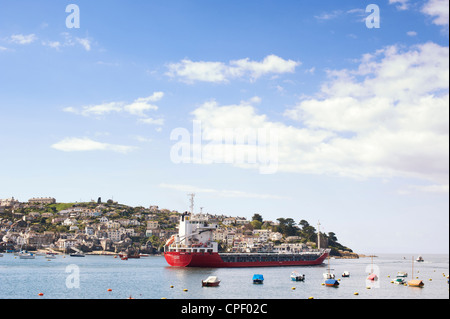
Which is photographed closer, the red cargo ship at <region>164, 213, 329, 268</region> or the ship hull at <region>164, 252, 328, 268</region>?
the ship hull at <region>164, 252, 328, 268</region>

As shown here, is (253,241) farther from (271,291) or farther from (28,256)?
(271,291)

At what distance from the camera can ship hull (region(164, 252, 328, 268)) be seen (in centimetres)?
7794

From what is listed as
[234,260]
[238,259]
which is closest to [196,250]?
[234,260]

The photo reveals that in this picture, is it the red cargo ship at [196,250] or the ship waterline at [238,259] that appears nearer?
the ship waterline at [238,259]

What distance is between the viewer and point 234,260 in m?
88.0

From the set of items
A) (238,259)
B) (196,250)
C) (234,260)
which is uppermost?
(196,250)

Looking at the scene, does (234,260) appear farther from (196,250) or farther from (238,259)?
(196,250)

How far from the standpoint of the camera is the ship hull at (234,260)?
7794 cm

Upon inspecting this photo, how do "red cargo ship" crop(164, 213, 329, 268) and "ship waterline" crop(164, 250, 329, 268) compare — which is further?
"red cargo ship" crop(164, 213, 329, 268)

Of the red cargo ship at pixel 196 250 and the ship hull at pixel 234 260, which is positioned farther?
the red cargo ship at pixel 196 250
